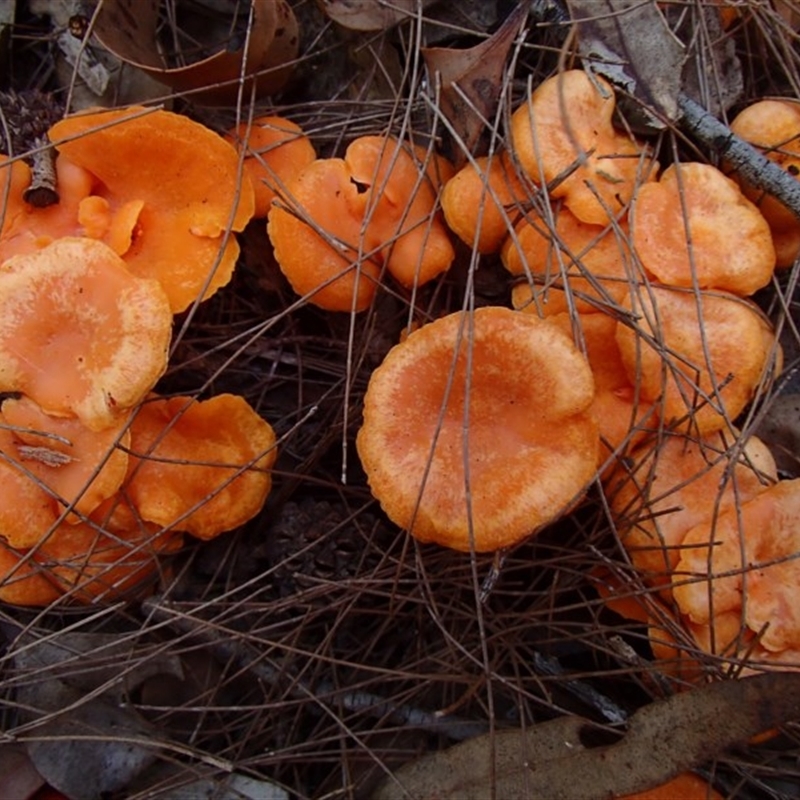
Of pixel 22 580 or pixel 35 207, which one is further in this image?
pixel 35 207

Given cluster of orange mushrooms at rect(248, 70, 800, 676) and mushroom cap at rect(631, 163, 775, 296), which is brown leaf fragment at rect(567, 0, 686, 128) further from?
mushroom cap at rect(631, 163, 775, 296)

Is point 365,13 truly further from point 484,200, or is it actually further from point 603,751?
point 603,751

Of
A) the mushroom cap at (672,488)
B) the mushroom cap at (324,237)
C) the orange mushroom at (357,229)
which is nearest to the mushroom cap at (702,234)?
the mushroom cap at (672,488)

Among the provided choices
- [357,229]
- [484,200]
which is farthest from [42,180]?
[484,200]

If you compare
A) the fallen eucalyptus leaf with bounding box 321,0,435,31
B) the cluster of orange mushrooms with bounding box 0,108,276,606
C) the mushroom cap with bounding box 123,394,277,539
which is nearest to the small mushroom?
the cluster of orange mushrooms with bounding box 0,108,276,606

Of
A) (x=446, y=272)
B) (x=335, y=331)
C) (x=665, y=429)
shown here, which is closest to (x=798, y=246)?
(x=665, y=429)

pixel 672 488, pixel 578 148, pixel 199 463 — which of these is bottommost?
pixel 199 463

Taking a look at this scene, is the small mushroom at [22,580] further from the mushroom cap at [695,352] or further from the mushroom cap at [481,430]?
the mushroom cap at [695,352]
